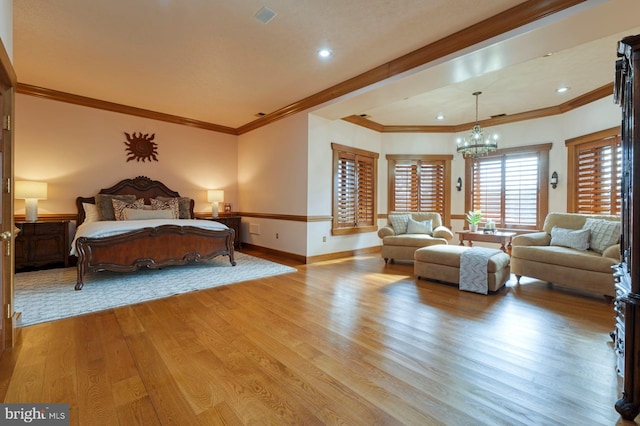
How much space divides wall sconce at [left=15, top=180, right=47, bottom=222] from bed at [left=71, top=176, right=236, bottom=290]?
0.60 metres

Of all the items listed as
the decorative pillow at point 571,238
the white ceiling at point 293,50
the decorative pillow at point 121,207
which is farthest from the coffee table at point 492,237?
the decorative pillow at point 121,207

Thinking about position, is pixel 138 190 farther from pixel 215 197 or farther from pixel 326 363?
pixel 326 363

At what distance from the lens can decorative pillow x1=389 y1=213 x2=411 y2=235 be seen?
18.4ft

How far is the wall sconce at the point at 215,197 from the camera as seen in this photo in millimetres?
6367

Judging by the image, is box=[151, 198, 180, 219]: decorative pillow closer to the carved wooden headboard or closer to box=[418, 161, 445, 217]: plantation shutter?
the carved wooden headboard

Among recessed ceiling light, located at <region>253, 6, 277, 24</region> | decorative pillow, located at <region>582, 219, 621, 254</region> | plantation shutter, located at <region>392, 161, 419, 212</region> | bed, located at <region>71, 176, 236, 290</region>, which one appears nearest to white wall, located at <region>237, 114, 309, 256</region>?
bed, located at <region>71, 176, 236, 290</region>

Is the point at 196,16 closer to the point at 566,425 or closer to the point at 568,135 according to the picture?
the point at 566,425

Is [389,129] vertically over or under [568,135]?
over

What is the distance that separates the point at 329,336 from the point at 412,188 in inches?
209

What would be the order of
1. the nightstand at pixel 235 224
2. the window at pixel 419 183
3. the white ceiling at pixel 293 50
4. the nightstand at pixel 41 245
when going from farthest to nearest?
the window at pixel 419 183 → the nightstand at pixel 235 224 → the nightstand at pixel 41 245 → the white ceiling at pixel 293 50

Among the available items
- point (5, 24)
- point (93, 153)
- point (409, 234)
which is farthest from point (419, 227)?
point (93, 153)

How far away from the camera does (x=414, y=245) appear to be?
5031 mm

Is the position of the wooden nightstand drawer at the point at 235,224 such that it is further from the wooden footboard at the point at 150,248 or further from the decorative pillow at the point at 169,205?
the wooden footboard at the point at 150,248

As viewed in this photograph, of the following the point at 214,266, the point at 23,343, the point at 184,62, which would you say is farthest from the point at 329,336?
the point at 184,62
